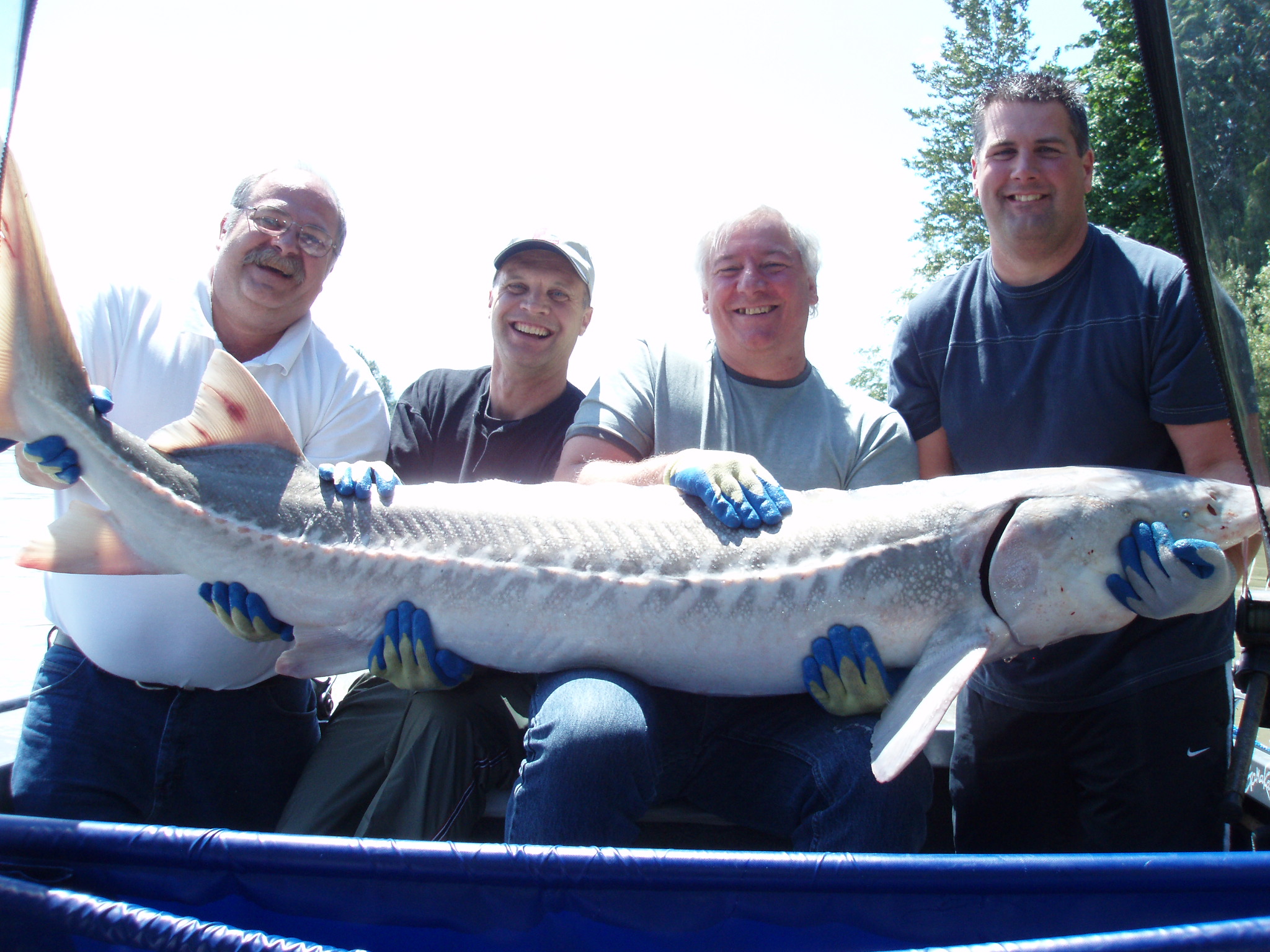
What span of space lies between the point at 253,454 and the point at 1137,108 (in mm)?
23181

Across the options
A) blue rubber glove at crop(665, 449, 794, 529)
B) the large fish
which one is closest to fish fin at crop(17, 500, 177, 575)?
the large fish

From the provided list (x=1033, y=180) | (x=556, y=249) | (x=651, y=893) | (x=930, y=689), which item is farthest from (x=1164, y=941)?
(x=556, y=249)

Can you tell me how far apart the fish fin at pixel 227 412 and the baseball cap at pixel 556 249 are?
1143 mm

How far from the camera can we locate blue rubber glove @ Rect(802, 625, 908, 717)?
1845 mm

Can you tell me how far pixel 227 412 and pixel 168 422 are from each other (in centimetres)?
39

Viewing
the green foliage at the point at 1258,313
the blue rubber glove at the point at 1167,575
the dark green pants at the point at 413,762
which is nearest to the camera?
the green foliage at the point at 1258,313

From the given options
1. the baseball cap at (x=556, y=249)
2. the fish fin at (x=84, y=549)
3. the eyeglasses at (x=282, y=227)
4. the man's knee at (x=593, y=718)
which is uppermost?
the eyeglasses at (x=282, y=227)

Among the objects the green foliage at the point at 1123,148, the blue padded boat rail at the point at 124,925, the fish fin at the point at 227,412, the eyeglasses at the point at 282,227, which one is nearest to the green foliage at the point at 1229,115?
the blue padded boat rail at the point at 124,925

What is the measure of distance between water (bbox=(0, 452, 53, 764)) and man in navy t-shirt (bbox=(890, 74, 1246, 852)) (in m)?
2.53

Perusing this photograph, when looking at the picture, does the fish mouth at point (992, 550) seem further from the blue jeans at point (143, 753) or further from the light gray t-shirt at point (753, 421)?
the blue jeans at point (143, 753)

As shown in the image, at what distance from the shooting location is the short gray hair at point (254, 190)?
8.64 feet

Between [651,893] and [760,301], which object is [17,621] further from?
[651,893]

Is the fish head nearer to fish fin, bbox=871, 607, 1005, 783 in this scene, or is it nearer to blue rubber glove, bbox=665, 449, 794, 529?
fish fin, bbox=871, 607, 1005, 783

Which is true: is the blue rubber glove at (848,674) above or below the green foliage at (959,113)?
below
